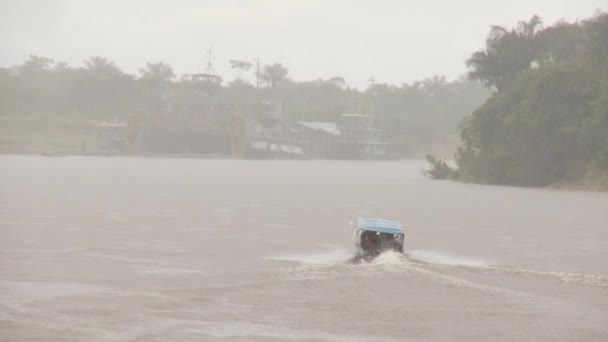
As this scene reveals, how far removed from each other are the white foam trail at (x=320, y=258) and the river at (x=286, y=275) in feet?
0.15

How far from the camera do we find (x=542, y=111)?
58.6 metres

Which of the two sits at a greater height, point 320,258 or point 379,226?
point 379,226

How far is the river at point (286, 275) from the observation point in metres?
14.5

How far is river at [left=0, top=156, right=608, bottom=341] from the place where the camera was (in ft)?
47.7

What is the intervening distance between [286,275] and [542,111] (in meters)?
42.1

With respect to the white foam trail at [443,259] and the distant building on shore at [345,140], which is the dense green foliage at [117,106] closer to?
the distant building on shore at [345,140]

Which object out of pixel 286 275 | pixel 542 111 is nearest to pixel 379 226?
pixel 286 275

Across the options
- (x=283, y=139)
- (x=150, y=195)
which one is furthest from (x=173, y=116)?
(x=150, y=195)

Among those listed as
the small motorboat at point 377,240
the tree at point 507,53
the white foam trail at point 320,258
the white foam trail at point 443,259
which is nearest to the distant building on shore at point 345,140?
the tree at point 507,53

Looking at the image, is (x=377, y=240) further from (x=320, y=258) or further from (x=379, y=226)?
(x=320, y=258)

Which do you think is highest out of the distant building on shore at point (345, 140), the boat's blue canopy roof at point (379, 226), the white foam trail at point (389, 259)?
the distant building on shore at point (345, 140)

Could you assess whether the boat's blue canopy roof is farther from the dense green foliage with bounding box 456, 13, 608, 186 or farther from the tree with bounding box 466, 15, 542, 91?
the tree with bounding box 466, 15, 542, 91

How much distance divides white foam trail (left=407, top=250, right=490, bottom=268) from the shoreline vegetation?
3314 centimetres

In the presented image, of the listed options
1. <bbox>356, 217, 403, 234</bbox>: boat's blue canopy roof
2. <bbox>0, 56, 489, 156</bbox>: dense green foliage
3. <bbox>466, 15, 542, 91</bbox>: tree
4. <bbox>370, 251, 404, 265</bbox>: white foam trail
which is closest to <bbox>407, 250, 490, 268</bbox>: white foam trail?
<bbox>356, 217, 403, 234</bbox>: boat's blue canopy roof
